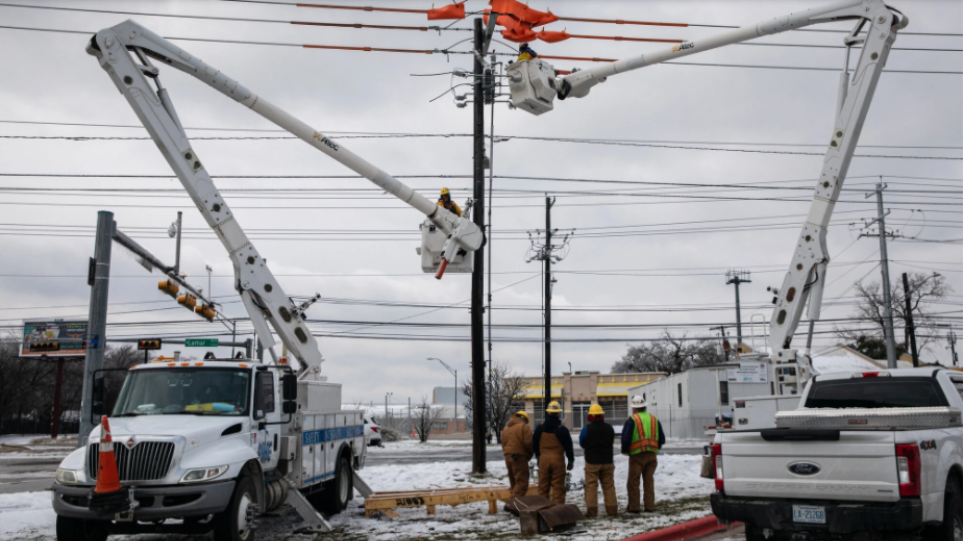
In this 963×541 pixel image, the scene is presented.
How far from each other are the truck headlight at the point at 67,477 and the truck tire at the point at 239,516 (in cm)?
171

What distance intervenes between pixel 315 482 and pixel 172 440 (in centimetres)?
330

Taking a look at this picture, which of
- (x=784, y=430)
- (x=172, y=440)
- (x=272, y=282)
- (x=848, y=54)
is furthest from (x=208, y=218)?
(x=848, y=54)

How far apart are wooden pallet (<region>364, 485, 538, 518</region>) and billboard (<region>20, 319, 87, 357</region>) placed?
140 feet

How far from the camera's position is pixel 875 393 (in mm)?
9656

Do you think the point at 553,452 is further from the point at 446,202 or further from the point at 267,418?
the point at 446,202

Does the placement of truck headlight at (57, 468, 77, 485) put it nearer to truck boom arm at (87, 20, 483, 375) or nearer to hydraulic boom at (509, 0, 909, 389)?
truck boom arm at (87, 20, 483, 375)

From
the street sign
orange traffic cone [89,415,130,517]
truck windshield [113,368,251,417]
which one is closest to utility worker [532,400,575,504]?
truck windshield [113,368,251,417]

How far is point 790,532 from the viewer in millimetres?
7480

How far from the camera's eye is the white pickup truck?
6930 mm

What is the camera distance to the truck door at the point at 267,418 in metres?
10.6

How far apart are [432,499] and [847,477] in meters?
6.65

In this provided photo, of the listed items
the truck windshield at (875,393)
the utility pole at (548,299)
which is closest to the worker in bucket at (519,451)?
the truck windshield at (875,393)

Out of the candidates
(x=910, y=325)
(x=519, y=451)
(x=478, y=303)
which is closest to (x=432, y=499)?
(x=519, y=451)

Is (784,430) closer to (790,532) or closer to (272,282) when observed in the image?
(790,532)
